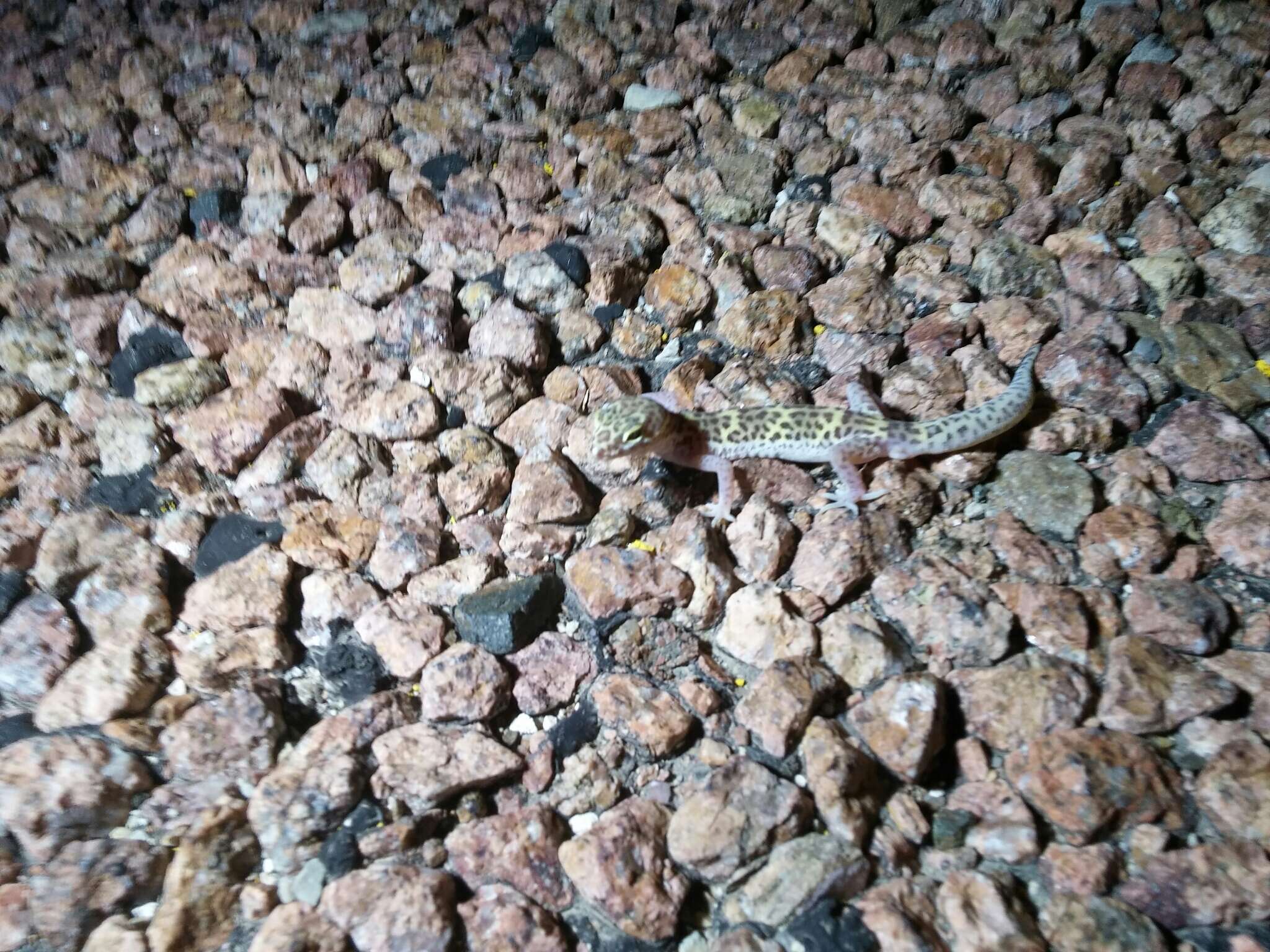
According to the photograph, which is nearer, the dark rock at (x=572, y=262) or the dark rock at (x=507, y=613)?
the dark rock at (x=507, y=613)

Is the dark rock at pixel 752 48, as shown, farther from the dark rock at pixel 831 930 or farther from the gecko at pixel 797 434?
the dark rock at pixel 831 930

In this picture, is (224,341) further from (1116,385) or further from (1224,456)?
(1224,456)

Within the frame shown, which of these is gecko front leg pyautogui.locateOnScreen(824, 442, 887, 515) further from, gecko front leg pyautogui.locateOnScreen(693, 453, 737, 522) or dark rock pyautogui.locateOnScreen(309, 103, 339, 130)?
dark rock pyautogui.locateOnScreen(309, 103, 339, 130)

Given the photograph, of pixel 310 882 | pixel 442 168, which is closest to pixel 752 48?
pixel 442 168

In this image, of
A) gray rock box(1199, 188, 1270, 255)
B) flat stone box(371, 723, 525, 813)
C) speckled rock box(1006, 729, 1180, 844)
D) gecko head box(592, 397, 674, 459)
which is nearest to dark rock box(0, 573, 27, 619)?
flat stone box(371, 723, 525, 813)

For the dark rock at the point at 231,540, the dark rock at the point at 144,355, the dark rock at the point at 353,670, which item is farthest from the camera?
the dark rock at the point at 144,355

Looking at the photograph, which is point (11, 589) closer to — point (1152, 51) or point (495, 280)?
point (495, 280)

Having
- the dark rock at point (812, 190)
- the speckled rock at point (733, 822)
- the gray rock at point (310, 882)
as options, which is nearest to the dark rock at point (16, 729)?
the gray rock at point (310, 882)

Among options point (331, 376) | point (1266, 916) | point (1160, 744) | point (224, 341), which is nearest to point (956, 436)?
point (1160, 744)
